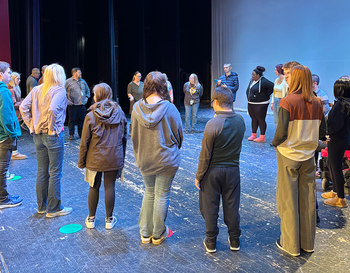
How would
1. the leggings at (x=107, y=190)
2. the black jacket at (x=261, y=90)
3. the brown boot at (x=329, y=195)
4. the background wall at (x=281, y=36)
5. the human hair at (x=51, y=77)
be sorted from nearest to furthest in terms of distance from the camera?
the leggings at (x=107, y=190) → the human hair at (x=51, y=77) → the brown boot at (x=329, y=195) → the black jacket at (x=261, y=90) → the background wall at (x=281, y=36)

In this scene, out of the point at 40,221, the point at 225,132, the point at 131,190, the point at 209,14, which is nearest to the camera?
the point at 225,132

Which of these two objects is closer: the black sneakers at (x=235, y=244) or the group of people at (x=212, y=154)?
the group of people at (x=212, y=154)

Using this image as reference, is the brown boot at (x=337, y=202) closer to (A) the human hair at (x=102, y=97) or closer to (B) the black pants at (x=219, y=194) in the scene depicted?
(B) the black pants at (x=219, y=194)

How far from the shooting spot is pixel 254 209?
363 centimetres

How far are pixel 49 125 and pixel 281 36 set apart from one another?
9423 mm

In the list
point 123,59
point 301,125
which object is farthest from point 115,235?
point 123,59

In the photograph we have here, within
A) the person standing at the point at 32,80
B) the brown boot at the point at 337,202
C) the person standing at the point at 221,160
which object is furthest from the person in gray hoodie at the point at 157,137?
the person standing at the point at 32,80

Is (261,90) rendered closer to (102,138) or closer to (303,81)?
(303,81)

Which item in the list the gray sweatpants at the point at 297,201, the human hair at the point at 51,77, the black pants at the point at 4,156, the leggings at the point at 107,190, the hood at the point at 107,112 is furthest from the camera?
the black pants at the point at 4,156

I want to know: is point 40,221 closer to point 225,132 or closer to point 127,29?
point 225,132

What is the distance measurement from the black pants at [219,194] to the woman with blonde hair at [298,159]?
1.23 feet

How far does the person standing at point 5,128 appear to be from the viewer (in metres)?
3.48

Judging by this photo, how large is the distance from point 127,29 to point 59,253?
34.2ft

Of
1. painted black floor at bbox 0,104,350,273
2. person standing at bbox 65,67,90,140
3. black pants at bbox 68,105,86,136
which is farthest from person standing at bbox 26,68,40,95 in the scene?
painted black floor at bbox 0,104,350,273
